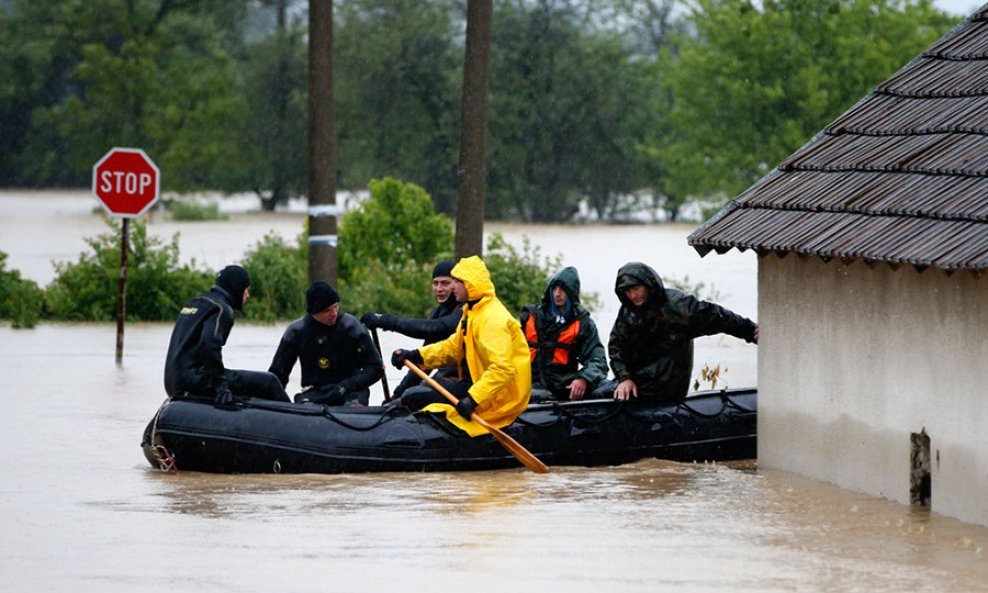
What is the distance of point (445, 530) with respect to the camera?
10.8m

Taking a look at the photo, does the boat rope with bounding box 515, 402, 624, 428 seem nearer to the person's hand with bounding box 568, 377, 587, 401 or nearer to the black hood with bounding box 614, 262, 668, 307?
the person's hand with bounding box 568, 377, 587, 401

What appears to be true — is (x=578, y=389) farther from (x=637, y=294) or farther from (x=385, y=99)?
(x=385, y=99)

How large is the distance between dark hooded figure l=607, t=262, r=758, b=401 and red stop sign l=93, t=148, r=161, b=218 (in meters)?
9.24

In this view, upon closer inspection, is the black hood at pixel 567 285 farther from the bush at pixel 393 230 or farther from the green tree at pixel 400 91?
the green tree at pixel 400 91

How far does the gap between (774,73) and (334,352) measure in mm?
41594

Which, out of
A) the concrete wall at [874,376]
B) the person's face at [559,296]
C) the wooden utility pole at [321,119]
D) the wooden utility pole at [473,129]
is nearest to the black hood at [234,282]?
the person's face at [559,296]

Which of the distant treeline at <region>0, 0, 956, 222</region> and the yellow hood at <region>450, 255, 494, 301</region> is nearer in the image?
the yellow hood at <region>450, 255, 494, 301</region>

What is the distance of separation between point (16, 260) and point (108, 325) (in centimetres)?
1895

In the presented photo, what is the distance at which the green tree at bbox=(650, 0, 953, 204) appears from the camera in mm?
52312

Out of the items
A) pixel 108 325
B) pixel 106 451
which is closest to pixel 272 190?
pixel 108 325

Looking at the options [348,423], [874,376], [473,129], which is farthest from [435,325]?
[473,129]

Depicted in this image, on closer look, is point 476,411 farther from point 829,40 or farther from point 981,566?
point 829,40

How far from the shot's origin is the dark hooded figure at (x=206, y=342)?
13094 millimetres

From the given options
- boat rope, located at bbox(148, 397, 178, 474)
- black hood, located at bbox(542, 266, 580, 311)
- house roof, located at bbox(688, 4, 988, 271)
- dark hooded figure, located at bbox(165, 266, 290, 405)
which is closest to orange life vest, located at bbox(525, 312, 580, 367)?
black hood, located at bbox(542, 266, 580, 311)
